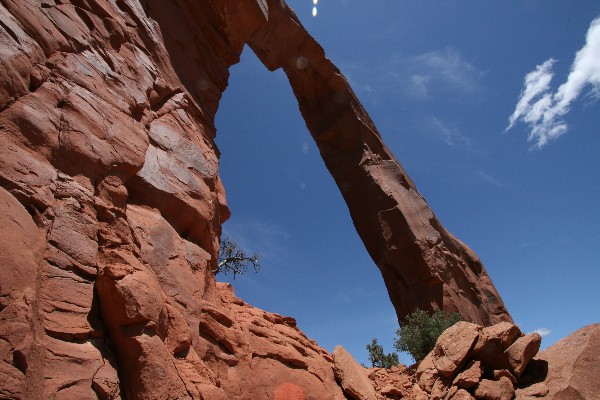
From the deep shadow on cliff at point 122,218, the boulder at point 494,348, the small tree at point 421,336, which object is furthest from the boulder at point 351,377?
the small tree at point 421,336

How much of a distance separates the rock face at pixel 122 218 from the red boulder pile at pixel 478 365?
96.0 inches

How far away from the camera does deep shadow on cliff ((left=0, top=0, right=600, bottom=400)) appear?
4.19 meters

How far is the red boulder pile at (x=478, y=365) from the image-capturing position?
875cm

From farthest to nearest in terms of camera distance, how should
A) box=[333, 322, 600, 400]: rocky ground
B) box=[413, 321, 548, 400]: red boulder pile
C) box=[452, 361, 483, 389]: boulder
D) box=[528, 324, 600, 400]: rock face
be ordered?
1. box=[452, 361, 483, 389]: boulder
2. box=[413, 321, 548, 400]: red boulder pile
3. box=[333, 322, 600, 400]: rocky ground
4. box=[528, 324, 600, 400]: rock face

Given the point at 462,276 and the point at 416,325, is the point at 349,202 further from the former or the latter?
the point at 416,325

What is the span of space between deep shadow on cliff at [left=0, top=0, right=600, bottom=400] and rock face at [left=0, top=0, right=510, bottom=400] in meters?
0.02

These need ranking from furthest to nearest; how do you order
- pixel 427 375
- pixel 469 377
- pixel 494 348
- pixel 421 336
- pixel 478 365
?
pixel 421 336 → pixel 427 375 → pixel 494 348 → pixel 478 365 → pixel 469 377

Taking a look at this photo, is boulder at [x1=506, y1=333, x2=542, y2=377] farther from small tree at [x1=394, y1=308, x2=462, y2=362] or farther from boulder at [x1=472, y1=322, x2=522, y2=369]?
small tree at [x1=394, y1=308, x2=462, y2=362]

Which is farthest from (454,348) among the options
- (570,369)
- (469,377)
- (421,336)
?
(421,336)

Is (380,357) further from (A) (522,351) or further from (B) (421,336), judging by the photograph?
(A) (522,351)

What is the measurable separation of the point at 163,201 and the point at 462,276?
715 inches

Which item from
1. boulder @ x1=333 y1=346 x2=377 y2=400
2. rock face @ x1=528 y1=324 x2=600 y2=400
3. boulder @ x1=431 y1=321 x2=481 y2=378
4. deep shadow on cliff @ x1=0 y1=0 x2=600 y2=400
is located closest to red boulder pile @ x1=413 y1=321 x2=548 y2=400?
boulder @ x1=431 y1=321 x2=481 y2=378

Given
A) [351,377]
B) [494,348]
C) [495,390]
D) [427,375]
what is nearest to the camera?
[495,390]

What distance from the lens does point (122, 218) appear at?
5.96 m
